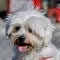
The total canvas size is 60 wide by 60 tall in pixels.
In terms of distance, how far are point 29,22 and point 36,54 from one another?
2.40ft

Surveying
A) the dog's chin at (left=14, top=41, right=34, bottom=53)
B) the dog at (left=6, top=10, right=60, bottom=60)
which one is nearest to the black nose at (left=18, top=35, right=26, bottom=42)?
the dog at (left=6, top=10, right=60, bottom=60)

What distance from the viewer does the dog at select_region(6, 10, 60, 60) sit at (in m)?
9.69

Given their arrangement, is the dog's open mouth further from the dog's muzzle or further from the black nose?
the black nose

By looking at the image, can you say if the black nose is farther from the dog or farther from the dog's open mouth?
the dog's open mouth

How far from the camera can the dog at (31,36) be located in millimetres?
9688

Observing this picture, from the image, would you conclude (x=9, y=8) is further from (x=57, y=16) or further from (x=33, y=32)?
(x=33, y=32)

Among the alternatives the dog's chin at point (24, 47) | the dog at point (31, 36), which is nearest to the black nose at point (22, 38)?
the dog at point (31, 36)

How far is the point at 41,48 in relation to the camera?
9875 millimetres

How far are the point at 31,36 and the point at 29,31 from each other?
18cm

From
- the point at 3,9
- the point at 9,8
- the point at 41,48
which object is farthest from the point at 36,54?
the point at 3,9

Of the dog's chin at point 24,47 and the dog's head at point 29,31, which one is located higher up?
the dog's head at point 29,31

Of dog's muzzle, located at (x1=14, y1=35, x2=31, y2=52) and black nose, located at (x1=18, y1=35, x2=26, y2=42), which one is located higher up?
black nose, located at (x1=18, y1=35, x2=26, y2=42)

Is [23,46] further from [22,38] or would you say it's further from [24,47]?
[22,38]

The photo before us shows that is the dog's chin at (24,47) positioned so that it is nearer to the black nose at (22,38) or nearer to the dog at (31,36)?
the dog at (31,36)
